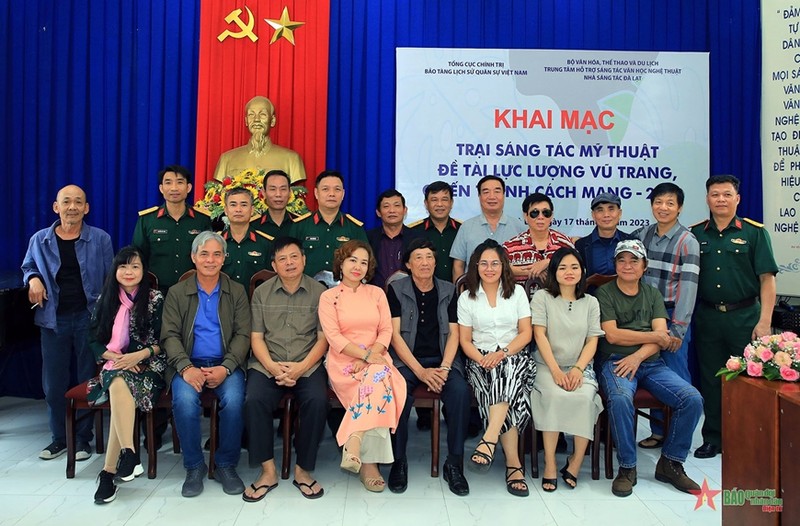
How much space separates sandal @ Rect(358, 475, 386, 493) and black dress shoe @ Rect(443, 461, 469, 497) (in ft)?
1.00

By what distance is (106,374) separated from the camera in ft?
9.34

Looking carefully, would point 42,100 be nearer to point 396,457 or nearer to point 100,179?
point 100,179

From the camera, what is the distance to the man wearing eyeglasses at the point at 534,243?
11.2ft

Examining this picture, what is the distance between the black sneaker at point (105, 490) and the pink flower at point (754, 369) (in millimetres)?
2584

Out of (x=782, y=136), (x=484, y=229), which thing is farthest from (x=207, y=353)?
(x=782, y=136)

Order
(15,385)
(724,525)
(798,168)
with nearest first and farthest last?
(724,525) → (798,168) → (15,385)

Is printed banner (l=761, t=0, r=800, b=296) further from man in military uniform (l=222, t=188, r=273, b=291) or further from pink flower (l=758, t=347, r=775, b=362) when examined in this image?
man in military uniform (l=222, t=188, r=273, b=291)

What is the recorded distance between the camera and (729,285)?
3430 millimetres

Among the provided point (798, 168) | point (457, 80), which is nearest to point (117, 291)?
point (457, 80)

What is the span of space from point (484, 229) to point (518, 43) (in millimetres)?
1904

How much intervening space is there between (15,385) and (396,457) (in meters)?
3.42

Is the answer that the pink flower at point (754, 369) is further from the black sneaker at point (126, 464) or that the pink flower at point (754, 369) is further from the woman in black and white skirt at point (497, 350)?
the black sneaker at point (126, 464)

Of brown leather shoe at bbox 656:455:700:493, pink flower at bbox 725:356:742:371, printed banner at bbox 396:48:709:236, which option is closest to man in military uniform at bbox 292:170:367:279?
printed banner at bbox 396:48:709:236

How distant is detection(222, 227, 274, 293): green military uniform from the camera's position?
3.48 meters
